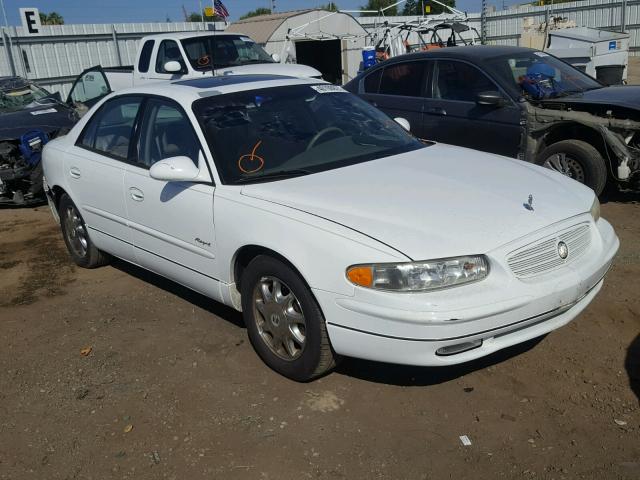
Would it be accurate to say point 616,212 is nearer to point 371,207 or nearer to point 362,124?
point 362,124

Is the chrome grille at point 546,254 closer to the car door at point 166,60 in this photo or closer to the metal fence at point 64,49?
the car door at point 166,60

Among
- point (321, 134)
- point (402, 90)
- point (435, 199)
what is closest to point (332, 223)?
point (435, 199)

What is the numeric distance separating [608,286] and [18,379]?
393 centimetres

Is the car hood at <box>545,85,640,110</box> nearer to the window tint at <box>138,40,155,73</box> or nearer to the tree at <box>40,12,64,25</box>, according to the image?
the window tint at <box>138,40,155,73</box>

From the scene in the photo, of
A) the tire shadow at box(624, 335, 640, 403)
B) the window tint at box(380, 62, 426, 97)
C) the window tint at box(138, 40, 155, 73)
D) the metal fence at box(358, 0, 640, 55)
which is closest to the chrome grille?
the tire shadow at box(624, 335, 640, 403)

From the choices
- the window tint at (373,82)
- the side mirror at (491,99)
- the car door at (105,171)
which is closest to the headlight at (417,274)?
the car door at (105,171)

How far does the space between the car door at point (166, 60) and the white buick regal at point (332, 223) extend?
6201 mm

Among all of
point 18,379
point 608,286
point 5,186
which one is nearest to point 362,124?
point 608,286

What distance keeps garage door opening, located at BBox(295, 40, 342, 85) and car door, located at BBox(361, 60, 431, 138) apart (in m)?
12.5

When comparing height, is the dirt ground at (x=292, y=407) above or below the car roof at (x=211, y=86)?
below

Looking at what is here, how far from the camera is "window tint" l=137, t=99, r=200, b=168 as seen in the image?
13.4 feet

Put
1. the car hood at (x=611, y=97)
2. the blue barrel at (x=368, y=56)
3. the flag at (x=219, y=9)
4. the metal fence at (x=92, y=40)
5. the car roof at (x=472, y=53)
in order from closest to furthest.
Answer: the car hood at (x=611, y=97) → the car roof at (x=472, y=53) → the flag at (x=219, y=9) → the blue barrel at (x=368, y=56) → the metal fence at (x=92, y=40)

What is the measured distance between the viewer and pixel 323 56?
20609 mm

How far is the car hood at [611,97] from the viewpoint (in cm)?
627
